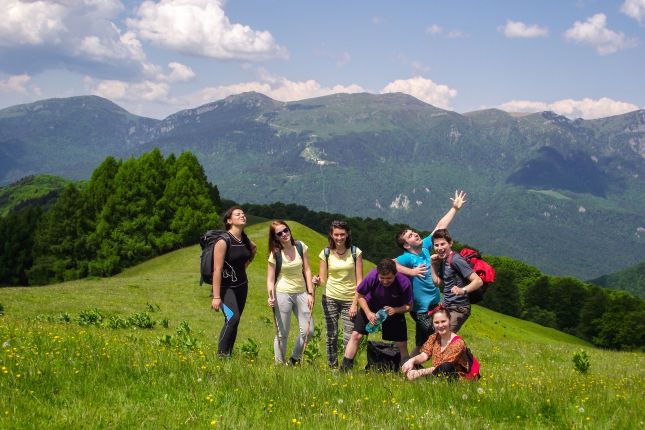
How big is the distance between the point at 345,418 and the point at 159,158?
61002 mm

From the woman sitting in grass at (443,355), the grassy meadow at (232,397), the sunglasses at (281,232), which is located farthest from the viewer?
the sunglasses at (281,232)

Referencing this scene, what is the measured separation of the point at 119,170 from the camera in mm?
59375

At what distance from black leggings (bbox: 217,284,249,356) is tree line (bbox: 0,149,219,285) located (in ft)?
163

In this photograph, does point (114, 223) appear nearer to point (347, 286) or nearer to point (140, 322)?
point (140, 322)

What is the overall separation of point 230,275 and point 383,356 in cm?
310

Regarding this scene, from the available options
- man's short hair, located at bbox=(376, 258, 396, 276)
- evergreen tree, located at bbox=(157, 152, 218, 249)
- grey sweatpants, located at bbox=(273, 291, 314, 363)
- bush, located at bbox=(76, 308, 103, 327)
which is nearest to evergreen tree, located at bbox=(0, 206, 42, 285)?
evergreen tree, located at bbox=(157, 152, 218, 249)

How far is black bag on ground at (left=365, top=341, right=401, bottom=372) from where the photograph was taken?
382 inches

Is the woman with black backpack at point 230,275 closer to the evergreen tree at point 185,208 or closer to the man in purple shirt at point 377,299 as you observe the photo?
the man in purple shirt at point 377,299

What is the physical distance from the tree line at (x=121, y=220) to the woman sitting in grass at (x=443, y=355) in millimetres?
52030


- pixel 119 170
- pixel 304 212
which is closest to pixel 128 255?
pixel 119 170

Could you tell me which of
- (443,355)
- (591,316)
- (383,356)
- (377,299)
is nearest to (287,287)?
(377,299)

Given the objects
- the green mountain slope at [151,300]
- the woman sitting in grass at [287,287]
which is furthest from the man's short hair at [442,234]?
the green mountain slope at [151,300]

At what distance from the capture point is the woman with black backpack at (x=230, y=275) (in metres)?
9.46

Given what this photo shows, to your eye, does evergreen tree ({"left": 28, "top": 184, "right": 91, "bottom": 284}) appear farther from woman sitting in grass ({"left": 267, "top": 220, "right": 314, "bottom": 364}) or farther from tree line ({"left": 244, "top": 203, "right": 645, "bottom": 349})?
woman sitting in grass ({"left": 267, "top": 220, "right": 314, "bottom": 364})
